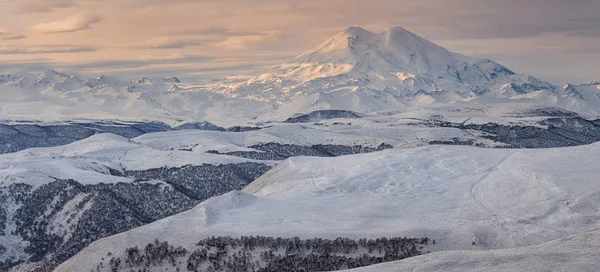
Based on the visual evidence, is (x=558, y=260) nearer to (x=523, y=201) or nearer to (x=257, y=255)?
(x=257, y=255)

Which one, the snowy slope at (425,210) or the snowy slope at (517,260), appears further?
the snowy slope at (425,210)

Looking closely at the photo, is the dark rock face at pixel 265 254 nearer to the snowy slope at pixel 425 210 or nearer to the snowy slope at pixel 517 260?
the snowy slope at pixel 425 210

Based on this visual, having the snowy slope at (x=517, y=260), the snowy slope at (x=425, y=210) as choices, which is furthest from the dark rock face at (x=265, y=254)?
the snowy slope at (x=517, y=260)

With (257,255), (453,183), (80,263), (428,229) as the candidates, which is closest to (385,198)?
(453,183)

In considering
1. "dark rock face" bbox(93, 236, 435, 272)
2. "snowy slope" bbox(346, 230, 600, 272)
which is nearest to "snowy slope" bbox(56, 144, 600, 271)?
"dark rock face" bbox(93, 236, 435, 272)

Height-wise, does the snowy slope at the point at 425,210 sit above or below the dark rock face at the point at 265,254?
above

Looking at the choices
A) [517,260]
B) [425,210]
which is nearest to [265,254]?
[517,260]
